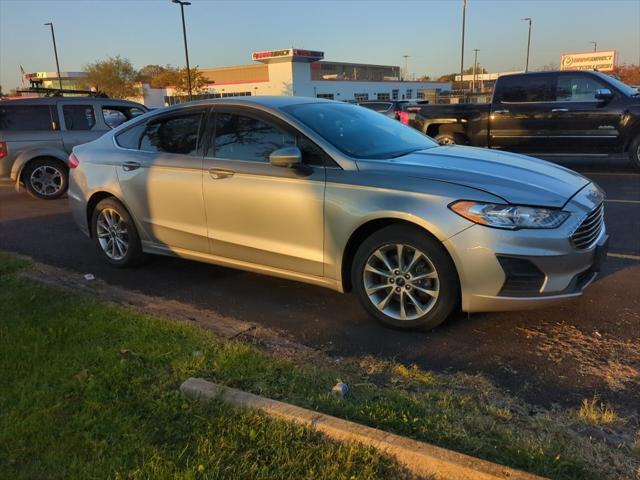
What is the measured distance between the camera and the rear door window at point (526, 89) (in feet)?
36.0

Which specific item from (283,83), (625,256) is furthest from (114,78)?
(625,256)

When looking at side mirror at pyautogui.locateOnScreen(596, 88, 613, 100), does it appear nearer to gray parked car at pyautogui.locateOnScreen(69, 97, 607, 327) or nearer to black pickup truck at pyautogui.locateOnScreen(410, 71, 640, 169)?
black pickup truck at pyautogui.locateOnScreen(410, 71, 640, 169)

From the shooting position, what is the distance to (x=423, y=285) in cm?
386

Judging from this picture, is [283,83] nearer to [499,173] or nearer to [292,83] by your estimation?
[292,83]

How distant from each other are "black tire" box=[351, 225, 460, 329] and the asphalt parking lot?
0.11 meters

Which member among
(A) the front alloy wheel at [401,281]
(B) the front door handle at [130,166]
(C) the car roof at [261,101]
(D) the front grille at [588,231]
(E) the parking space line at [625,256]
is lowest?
(E) the parking space line at [625,256]

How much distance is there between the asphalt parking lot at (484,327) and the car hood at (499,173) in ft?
3.10

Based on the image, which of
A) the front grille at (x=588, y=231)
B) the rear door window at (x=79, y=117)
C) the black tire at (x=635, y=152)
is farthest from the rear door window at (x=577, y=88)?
the rear door window at (x=79, y=117)

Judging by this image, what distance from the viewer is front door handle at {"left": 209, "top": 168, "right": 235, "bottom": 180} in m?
4.60

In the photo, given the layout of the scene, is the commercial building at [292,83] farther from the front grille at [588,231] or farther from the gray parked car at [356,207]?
the front grille at [588,231]

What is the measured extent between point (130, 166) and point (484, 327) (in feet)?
11.5

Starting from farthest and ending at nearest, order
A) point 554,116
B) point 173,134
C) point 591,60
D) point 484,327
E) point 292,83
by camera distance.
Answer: point 292,83
point 591,60
point 554,116
point 173,134
point 484,327

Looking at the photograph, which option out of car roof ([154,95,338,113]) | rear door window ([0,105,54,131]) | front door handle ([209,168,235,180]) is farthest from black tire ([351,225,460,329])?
rear door window ([0,105,54,131])

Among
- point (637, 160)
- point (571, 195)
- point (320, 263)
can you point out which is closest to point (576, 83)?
point (637, 160)
